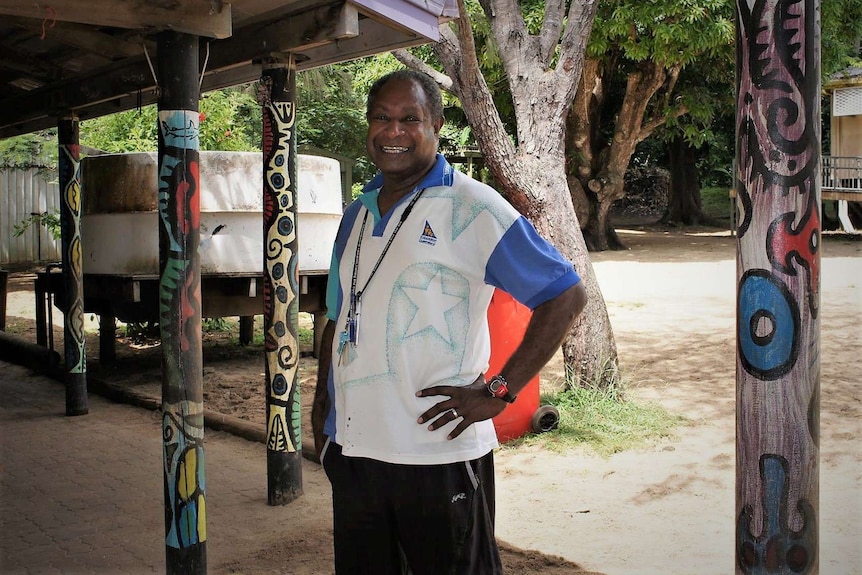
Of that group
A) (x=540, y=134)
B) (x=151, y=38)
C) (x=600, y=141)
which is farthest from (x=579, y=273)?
(x=600, y=141)

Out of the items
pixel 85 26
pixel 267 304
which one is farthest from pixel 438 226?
pixel 85 26

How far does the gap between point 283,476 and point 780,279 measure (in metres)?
3.63

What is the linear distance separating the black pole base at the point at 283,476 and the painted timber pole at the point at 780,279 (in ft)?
10.9

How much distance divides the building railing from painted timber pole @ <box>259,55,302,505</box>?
2029cm

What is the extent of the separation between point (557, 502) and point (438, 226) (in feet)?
11.4

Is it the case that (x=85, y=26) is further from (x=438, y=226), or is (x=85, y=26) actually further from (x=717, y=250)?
(x=717, y=250)

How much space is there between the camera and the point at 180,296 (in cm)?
401

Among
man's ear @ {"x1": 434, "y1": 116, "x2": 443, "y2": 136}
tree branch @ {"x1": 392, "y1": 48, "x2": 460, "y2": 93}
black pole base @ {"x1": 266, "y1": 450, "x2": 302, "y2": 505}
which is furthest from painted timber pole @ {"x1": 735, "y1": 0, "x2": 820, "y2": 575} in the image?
tree branch @ {"x1": 392, "y1": 48, "x2": 460, "y2": 93}

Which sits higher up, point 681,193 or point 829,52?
point 829,52

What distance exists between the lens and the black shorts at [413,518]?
2471 millimetres

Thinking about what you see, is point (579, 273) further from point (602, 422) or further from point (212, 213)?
point (212, 213)

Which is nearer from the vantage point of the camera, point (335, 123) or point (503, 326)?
point (503, 326)

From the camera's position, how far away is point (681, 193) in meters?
29.9

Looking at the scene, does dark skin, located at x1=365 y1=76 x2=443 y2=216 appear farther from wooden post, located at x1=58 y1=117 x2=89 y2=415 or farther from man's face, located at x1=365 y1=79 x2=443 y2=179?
wooden post, located at x1=58 y1=117 x2=89 y2=415
